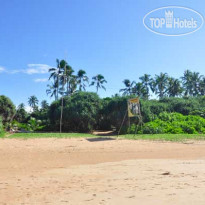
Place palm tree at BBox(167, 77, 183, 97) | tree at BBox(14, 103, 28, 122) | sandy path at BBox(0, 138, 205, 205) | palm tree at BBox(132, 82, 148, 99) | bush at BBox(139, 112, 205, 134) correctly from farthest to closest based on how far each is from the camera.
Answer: palm tree at BBox(167, 77, 183, 97) → palm tree at BBox(132, 82, 148, 99) → tree at BBox(14, 103, 28, 122) → bush at BBox(139, 112, 205, 134) → sandy path at BBox(0, 138, 205, 205)

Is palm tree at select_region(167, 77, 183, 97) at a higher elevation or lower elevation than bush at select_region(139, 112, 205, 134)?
higher

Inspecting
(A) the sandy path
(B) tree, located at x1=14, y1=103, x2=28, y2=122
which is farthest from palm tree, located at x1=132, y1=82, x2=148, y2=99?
(A) the sandy path

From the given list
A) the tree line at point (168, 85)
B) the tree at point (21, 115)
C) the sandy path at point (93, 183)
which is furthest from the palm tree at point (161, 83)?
the sandy path at point (93, 183)

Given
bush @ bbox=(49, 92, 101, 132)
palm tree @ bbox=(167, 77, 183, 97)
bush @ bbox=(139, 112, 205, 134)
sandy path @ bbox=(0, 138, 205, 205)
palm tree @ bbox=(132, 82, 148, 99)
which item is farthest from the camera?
palm tree @ bbox=(167, 77, 183, 97)

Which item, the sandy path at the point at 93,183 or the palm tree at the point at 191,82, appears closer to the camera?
the sandy path at the point at 93,183

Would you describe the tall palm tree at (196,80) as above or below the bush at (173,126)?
above

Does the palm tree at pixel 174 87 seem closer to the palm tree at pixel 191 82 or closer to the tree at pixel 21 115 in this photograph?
the palm tree at pixel 191 82

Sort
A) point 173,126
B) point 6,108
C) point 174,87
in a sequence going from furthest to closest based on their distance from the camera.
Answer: point 174,87, point 6,108, point 173,126

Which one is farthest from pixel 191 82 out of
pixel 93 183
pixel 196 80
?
pixel 93 183

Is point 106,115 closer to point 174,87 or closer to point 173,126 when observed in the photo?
point 173,126

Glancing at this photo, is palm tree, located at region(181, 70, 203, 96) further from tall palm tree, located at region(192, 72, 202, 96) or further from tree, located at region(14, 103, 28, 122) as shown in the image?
tree, located at region(14, 103, 28, 122)

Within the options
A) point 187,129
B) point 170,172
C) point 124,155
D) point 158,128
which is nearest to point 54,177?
point 170,172

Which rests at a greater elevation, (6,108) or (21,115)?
(6,108)

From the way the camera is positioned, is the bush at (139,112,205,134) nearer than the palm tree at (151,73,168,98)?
Yes
